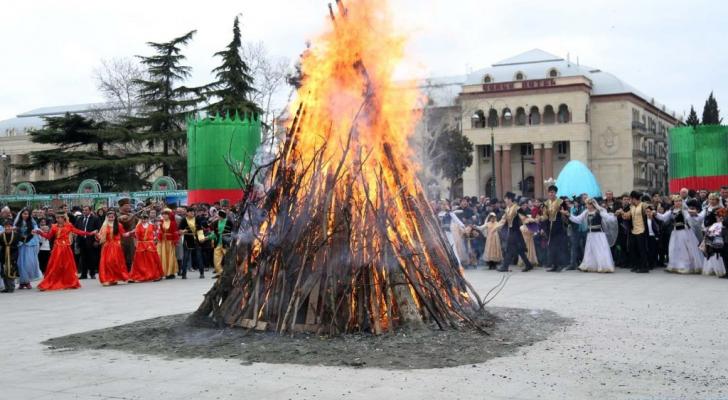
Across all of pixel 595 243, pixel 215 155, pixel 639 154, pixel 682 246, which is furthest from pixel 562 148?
pixel 682 246

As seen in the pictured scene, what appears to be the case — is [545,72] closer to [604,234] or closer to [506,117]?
[506,117]

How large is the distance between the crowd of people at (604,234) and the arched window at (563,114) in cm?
5222

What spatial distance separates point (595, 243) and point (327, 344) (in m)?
10.8

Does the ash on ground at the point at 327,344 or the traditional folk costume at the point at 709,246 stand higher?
the traditional folk costume at the point at 709,246

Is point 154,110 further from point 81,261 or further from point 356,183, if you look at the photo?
point 356,183

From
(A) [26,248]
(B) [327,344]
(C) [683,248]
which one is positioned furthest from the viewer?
(A) [26,248]

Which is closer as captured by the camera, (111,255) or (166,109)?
(111,255)

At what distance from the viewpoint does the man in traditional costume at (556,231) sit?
1753 cm

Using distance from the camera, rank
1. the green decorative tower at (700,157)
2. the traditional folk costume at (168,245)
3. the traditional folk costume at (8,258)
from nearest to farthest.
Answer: the traditional folk costume at (8,258), the traditional folk costume at (168,245), the green decorative tower at (700,157)

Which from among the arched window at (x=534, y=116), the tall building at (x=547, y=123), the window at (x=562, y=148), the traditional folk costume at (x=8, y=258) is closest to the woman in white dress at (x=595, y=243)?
the traditional folk costume at (x=8, y=258)

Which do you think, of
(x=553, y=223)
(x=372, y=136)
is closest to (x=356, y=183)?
(x=372, y=136)

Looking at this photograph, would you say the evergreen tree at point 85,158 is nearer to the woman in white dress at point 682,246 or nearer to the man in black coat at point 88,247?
the man in black coat at point 88,247

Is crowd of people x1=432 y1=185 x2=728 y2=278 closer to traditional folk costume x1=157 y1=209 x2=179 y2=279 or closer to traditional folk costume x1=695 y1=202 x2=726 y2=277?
traditional folk costume x1=695 y1=202 x2=726 y2=277

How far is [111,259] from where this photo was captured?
664 inches
